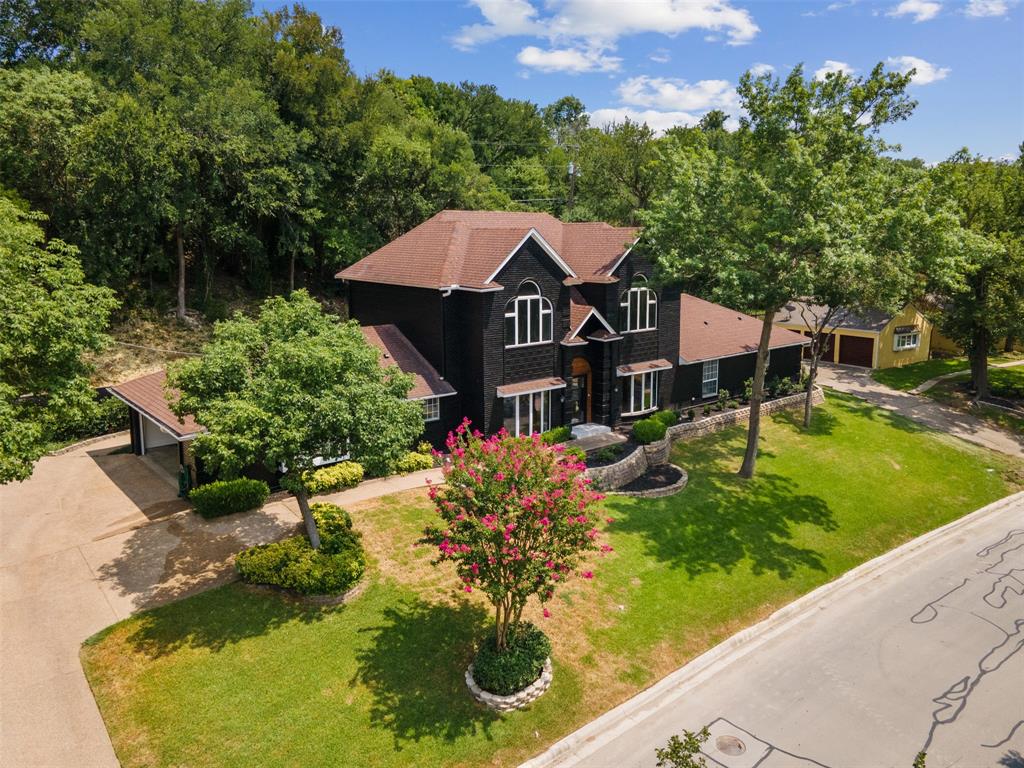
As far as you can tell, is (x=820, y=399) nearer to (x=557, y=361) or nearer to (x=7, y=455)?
(x=557, y=361)

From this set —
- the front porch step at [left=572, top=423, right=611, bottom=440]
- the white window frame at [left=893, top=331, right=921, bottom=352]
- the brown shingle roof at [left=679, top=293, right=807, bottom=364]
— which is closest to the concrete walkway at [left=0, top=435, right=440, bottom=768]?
the front porch step at [left=572, top=423, right=611, bottom=440]

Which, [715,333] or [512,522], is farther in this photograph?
[715,333]

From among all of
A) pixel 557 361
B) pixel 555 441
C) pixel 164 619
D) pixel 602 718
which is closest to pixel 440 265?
pixel 557 361

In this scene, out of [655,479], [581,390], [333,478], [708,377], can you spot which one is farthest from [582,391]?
[333,478]

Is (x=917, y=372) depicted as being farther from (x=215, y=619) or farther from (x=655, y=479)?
(x=215, y=619)

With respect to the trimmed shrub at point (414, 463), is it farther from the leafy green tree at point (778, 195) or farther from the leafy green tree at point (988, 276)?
the leafy green tree at point (988, 276)

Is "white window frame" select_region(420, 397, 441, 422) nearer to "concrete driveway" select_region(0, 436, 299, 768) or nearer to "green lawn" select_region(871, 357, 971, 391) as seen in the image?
"concrete driveway" select_region(0, 436, 299, 768)

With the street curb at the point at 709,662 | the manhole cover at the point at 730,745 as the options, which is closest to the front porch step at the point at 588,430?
the street curb at the point at 709,662
